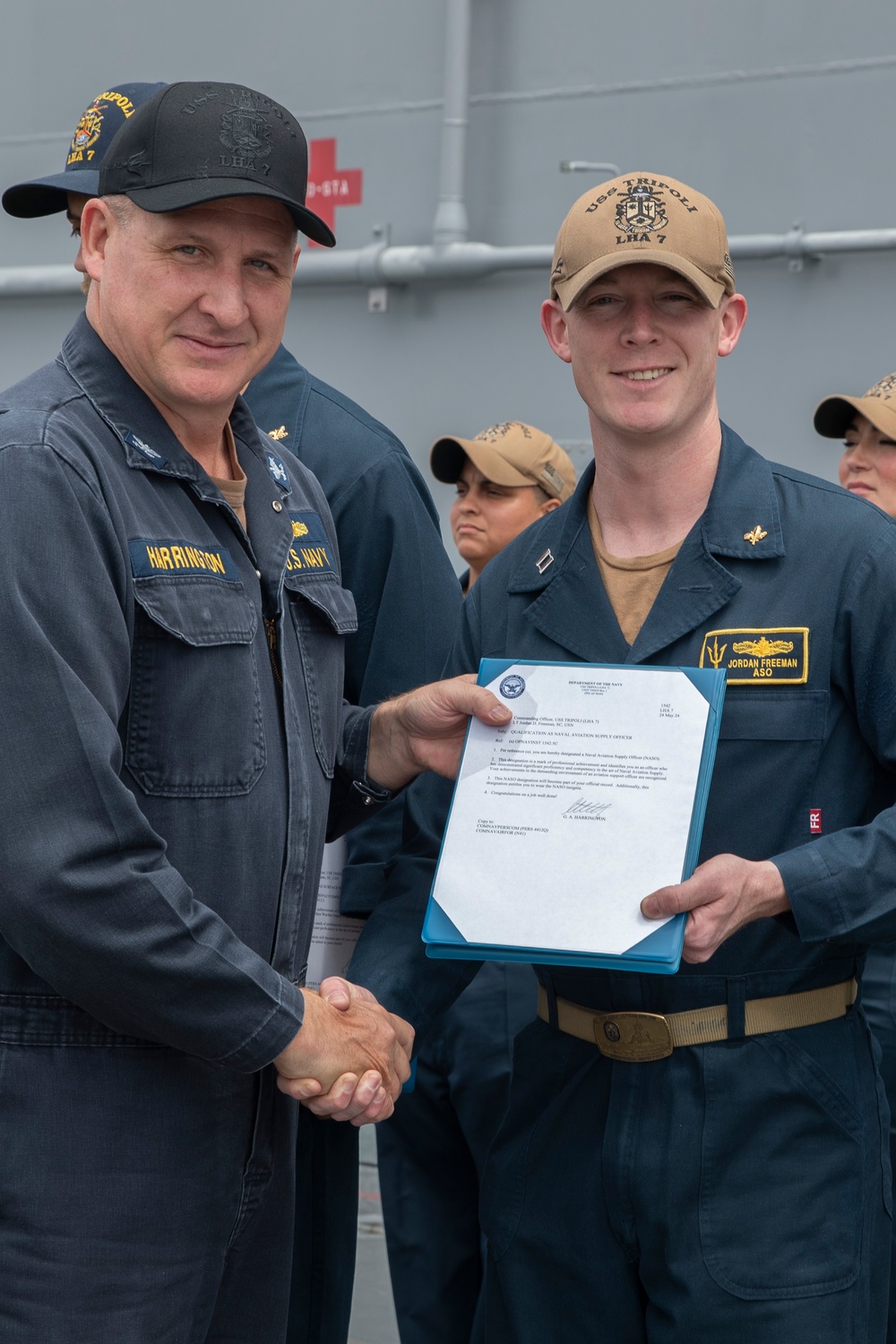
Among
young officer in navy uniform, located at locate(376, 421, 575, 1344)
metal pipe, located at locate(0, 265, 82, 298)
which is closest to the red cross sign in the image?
metal pipe, located at locate(0, 265, 82, 298)

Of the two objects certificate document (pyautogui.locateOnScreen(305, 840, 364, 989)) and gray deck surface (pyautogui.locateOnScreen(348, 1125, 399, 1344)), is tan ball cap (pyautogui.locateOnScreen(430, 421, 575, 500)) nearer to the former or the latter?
gray deck surface (pyautogui.locateOnScreen(348, 1125, 399, 1344))

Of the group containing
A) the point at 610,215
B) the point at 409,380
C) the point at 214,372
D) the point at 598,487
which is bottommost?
the point at 409,380

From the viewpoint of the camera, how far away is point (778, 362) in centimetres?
555

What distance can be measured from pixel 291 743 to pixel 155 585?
0.91ft

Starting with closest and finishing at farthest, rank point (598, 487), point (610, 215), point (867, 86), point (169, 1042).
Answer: point (169, 1042) < point (610, 215) < point (598, 487) < point (867, 86)

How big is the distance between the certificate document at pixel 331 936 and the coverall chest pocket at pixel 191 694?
66cm

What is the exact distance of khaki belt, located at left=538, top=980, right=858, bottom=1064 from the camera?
186cm

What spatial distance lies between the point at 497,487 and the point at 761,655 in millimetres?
2494

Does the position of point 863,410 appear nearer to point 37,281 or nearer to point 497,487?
point 497,487

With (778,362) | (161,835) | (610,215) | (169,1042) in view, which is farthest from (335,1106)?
(778,362)

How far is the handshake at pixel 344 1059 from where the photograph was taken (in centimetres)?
169

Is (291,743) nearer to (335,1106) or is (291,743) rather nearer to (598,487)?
(335,1106)

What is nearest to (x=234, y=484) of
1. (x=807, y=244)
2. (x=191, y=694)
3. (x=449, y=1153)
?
(x=191, y=694)

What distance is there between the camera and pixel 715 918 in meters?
1.71
